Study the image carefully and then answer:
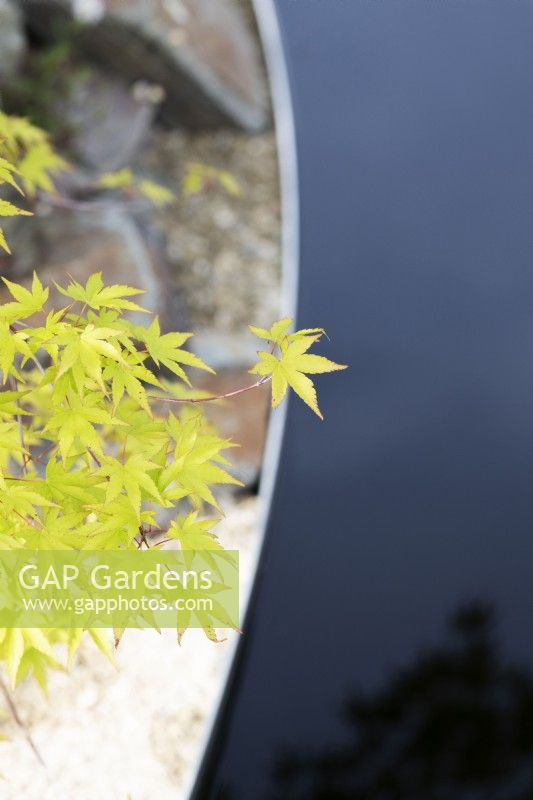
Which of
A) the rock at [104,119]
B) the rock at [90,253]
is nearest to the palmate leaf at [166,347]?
the rock at [90,253]

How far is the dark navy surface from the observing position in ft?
7.41

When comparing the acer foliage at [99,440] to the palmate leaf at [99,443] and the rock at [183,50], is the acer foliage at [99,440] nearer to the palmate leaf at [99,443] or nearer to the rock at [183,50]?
the palmate leaf at [99,443]

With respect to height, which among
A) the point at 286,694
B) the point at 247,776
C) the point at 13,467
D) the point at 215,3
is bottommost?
the point at 247,776

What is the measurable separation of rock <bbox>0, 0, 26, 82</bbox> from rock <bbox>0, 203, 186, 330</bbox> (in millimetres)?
722

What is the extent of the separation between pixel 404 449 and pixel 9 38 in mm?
2504

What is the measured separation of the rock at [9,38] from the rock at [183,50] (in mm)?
262

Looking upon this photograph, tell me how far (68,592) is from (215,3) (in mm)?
4205

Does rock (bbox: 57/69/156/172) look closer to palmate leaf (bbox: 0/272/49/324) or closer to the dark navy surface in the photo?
the dark navy surface

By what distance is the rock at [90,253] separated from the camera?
3.08 m

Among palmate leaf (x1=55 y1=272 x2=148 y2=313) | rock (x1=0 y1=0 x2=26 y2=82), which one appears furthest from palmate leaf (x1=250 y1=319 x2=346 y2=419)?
rock (x1=0 y1=0 x2=26 y2=82)

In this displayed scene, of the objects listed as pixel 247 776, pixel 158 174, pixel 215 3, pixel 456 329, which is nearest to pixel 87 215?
pixel 158 174

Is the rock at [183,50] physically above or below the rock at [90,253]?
above

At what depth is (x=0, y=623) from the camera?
122cm

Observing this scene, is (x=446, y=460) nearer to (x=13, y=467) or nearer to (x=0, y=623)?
(x=13, y=467)
